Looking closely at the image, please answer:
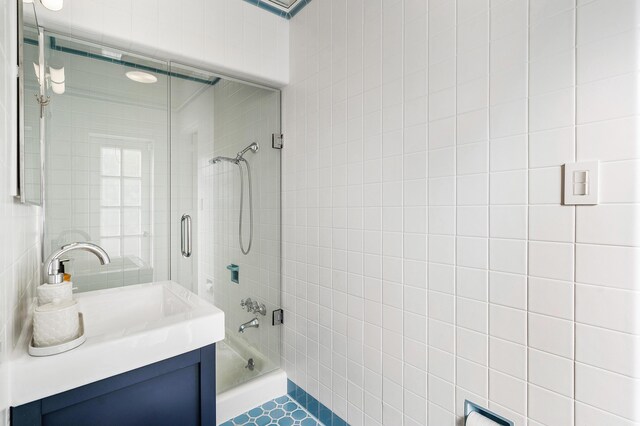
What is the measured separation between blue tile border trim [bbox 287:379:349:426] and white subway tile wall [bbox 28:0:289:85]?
190 centimetres

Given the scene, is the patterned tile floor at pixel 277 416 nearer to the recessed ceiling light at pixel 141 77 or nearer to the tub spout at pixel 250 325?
the tub spout at pixel 250 325

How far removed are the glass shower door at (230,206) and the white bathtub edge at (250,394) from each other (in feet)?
0.15

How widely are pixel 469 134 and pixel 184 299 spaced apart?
1.28 m

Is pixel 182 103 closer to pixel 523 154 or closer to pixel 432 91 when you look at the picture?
pixel 432 91

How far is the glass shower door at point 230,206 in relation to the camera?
1807 millimetres

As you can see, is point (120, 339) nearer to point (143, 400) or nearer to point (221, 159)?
point (143, 400)

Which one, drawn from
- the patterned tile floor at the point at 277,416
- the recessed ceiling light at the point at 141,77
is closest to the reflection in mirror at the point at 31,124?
the recessed ceiling light at the point at 141,77

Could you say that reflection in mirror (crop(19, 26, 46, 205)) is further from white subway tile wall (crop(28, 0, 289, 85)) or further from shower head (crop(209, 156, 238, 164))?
shower head (crop(209, 156, 238, 164))

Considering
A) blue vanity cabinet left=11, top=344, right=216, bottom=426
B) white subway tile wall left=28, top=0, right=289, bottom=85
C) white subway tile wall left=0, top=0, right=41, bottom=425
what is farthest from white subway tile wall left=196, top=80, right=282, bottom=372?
white subway tile wall left=0, top=0, right=41, bottom=425

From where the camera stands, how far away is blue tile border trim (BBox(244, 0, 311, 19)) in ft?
6.47

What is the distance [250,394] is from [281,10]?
7.63 feet

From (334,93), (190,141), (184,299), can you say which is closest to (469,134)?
(334,93)

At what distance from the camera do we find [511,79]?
1078 mm

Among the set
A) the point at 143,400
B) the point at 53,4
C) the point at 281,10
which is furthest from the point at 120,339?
the point at 281,10
